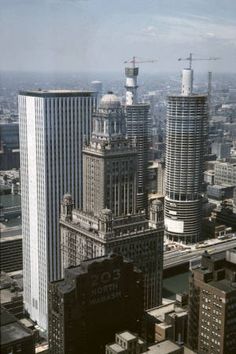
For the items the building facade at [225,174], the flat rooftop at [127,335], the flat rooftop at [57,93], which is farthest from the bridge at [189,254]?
the flat rooftop at [127,335]

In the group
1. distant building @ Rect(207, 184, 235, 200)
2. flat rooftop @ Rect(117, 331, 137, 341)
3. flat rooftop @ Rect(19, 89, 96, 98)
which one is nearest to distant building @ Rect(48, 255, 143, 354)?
flat rooftop @ Rect(117, 331, 137, 341)

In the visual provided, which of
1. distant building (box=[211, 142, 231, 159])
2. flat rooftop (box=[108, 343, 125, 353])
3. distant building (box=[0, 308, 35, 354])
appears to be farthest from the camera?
distant building (box=[211, 142, 231, 159])

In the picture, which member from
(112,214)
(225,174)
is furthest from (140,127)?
(112,214)

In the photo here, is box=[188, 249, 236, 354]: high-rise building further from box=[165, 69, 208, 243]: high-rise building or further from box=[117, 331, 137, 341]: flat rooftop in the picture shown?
box=[165, 69, 208, 243]: high-rise building

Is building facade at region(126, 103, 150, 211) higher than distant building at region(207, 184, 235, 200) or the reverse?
higher

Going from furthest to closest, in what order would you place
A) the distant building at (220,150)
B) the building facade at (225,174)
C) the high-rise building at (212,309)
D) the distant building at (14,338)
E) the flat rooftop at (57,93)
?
1. the distant building at (220,150)
2. the building facade at (225,174)
3. the flat rooftop at (57,93)
4. the high-rise building at (212,309)
5. the distant building at (14,338)

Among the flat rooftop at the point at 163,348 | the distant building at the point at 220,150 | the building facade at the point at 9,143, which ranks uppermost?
the building facade at the point at 9,143

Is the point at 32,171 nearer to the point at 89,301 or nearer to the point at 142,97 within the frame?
the point at 89,301

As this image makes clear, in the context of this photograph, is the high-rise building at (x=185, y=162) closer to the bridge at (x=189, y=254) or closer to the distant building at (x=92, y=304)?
the bridge at (x=189, y=254)
